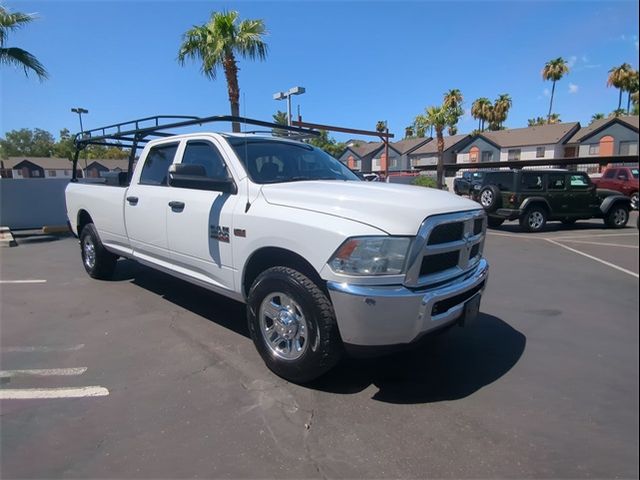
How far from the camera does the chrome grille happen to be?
110 inches

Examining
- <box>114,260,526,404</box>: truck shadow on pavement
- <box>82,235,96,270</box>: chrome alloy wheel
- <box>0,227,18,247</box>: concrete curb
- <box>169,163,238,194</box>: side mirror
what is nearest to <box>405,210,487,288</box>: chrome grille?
<box>114,260,526,404</box>: truck shadow on pavement

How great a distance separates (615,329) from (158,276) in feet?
22.0

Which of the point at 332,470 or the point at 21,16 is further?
the point at 21,16

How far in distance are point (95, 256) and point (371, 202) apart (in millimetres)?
5166

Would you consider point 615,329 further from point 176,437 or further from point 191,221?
point 191,221

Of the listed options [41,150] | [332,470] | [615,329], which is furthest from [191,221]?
[41,150]

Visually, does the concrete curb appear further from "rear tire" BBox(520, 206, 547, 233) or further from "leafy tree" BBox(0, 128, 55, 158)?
"leafy tree" BBox(0, 128, 55, 158)

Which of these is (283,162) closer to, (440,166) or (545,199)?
(545,199)

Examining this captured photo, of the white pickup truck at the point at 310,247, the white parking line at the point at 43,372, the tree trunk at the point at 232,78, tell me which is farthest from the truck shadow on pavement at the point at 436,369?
the tree trunk at the point at 232,78

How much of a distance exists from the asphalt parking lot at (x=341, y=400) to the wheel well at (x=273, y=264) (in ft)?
2.49

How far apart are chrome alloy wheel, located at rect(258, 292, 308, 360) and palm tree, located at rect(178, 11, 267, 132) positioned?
13098 millimetres

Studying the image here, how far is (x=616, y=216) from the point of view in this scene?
1277 cm

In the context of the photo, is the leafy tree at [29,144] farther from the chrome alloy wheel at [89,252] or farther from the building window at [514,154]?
the chrome alloy wheel at [89,252]

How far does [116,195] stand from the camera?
552cm
